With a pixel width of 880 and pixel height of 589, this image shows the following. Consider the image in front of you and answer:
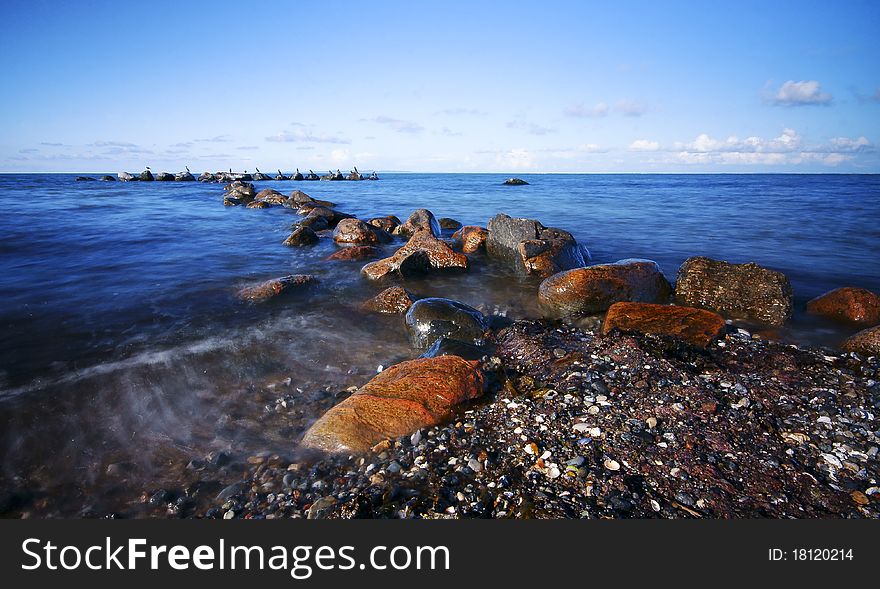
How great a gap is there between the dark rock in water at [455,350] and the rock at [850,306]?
6.58m

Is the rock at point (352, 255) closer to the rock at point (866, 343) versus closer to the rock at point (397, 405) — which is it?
the rock at point (397, 405)

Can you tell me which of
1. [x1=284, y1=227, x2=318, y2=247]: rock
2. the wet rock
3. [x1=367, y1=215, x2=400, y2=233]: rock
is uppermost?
[x1=367, y1=215, x2=400, y2=233]: rock

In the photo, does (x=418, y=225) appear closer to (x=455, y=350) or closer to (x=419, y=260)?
(x=419, y=260)

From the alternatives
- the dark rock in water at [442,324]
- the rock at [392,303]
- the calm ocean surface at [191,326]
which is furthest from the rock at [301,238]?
the dark rock in water at [442,324]

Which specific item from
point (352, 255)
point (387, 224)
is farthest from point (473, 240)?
point (387, 224)

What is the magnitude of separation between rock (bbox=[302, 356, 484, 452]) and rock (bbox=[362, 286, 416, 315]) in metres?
3.02

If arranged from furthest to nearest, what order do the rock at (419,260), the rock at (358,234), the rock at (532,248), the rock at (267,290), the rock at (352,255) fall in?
1. the rock at (358,234)
2. the rock at (352,255)
3. the rock at (532,248)
4. the rock at (419,260)
5. the rock at (267,290)

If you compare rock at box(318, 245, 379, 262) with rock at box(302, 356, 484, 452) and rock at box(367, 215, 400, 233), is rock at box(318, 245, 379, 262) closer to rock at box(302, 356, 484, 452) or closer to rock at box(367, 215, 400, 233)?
rock at box(367, 215, 400, 233)

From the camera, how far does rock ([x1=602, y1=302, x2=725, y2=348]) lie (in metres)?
6.10

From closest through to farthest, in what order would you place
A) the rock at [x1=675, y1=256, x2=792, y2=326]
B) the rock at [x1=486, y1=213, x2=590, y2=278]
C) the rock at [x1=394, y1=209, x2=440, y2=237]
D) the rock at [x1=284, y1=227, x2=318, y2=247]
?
the rock at [x1=675, y1=256, x2=792, y2=326], the rock at [x1=486, y1=213, x2=590, y2=278], the rock at [x1=284, y1=227, x2=318, y2=247], the rock at [x1=394, y1=209, x2=440, y2=237]

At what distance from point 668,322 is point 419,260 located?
6243 mm

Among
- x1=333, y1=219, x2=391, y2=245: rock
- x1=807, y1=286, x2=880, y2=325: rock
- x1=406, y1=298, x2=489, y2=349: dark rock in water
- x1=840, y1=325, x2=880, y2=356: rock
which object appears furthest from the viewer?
x1=333, y1=219, x2=391, y2=245: rock

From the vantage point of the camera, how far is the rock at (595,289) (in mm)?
7621

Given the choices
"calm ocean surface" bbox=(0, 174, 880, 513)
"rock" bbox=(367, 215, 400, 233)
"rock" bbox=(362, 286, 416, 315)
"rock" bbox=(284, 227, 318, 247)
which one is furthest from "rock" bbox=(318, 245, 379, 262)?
"rock" bbox=(367, 215, 400, 233)
